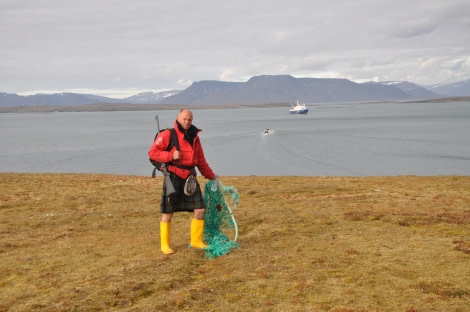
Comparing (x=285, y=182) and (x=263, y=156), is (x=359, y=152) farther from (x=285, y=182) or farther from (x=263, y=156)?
(x=285, y=182)

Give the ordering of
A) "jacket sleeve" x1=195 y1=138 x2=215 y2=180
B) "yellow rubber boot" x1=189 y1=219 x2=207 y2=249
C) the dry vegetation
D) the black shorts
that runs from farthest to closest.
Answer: "yellow rubber boot" x1=189 y1=219 x2=207 y2=249 < "jacket sleeve" x1=195 y1=138 x2=215 y2=180 < the black shorts < the dry vegetation

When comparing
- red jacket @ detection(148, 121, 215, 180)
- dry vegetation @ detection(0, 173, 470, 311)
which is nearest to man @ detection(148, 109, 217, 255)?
red jacket @ detection(148, 121, 215, 180)

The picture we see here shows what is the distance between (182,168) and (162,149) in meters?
0.62

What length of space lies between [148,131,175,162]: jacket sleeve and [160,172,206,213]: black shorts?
0.49 meters

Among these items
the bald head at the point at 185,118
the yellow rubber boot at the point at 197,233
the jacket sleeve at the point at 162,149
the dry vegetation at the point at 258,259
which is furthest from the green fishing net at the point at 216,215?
the bald head at the point at 185,118

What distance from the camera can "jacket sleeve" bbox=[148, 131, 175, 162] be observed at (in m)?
8.90

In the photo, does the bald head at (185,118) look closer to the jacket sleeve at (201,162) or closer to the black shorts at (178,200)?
the jacket sleeve at (201,162)

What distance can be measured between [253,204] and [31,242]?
7.76 meters

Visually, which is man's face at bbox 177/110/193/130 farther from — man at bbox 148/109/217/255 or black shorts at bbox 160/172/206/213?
black shorts at bbox 160/172/206/213

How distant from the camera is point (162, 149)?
9016mm

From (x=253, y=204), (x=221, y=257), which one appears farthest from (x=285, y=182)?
(x=221, y=257)

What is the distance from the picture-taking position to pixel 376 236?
409 inches

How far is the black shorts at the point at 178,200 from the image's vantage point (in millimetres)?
9258

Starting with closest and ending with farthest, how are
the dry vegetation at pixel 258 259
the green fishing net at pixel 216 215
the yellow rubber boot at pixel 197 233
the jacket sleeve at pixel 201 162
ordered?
1. the dry vegetation at pixel 258 259
2. the jacket sleeve at pixel 201 162
3. the yellow rubber boot at pixel 197 233
4. the green fishing net at pixel 216 215
